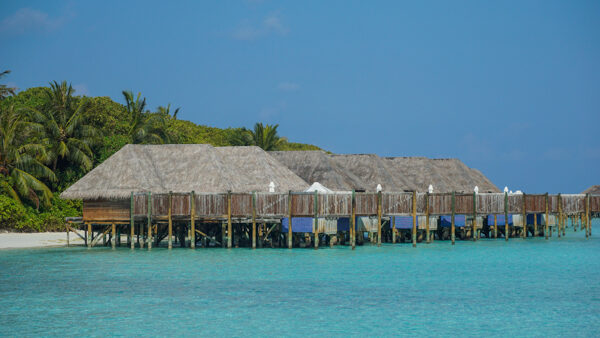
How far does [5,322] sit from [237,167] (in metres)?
29.8

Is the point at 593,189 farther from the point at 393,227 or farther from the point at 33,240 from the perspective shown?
the point at 33,240

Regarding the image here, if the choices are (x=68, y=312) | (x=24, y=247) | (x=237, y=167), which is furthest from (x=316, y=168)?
(x=68, y=312)

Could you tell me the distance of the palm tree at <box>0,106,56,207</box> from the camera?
166 feet

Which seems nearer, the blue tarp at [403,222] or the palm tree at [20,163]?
the blue tarp at [403,222]

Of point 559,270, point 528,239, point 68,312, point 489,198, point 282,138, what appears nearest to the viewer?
point 68,312

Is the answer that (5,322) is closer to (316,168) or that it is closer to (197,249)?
(197,249)

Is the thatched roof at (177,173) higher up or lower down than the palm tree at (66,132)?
lower down

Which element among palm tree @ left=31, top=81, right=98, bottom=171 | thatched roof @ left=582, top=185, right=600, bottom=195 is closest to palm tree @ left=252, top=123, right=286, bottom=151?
palm tree @ left=31, top=81, right=98, bottom=171

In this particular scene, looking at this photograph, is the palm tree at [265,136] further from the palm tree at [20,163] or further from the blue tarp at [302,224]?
the blue tarp at [302,224]

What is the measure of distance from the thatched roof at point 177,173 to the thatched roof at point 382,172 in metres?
9.65

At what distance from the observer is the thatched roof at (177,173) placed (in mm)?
45031

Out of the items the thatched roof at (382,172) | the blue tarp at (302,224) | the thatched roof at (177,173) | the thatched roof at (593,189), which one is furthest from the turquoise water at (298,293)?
the thatched roof at (593,189)

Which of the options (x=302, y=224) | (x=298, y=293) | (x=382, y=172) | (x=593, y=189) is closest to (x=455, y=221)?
(x=302, y=224)

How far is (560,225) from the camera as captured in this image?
58969 mm
